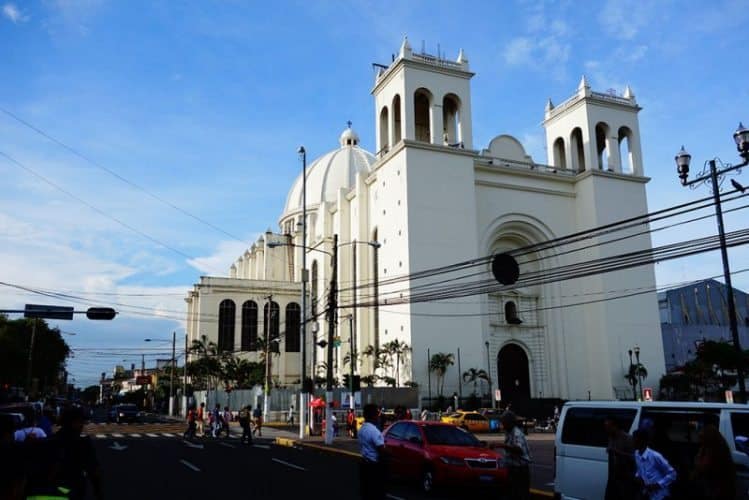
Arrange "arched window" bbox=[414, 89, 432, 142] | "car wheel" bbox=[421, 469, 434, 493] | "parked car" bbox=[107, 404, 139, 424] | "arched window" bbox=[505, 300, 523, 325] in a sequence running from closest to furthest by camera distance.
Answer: "car wheel" bbox=[421, 469, 434, 493], "parked car" bbox=[107, 404, 139, 424], "arched window" bbox=[505, 300, 523, 325], "arched window" bbox=[414, 89, 432, 142]

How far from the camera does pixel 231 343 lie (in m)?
63.7

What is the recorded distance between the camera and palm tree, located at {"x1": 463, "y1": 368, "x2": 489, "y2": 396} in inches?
1730

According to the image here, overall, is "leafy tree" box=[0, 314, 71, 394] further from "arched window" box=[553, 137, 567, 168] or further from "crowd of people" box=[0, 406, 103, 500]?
"crowd of people" box=[0, 406, 103, 500]

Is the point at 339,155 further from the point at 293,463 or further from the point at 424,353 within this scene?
the point at 293,463

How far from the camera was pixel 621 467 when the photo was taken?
8.33 meters

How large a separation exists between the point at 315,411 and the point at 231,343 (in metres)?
32.7

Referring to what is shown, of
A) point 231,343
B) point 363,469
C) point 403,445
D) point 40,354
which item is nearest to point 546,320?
point 231,343

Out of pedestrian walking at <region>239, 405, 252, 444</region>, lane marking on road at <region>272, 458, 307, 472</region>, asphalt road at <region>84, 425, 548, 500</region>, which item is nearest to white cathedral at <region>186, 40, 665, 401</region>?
pedestrian walking at <region>239, 405, 252, 444</region>

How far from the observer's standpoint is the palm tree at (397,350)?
43.3 meters

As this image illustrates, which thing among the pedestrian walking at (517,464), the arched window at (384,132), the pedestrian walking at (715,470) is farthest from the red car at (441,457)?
the arched window at (384,132)

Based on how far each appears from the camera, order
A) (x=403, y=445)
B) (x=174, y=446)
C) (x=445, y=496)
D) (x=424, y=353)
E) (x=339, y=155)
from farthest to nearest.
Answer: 1. (x=339, y=155)
2. (x=424, y=353)
3. (x=174, y=446)
4. (x=403, y=445)
5. (x=445, y=496)

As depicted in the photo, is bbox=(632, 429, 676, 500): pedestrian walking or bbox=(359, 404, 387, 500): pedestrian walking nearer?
bbox=(632, 429, 676, 500): pedestrian walking

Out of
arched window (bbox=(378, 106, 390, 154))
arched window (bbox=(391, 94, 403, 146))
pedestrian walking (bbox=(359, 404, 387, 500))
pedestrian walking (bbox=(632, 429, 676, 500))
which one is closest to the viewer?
pedestrian walking (bbox=(632, 429, 676, 500))

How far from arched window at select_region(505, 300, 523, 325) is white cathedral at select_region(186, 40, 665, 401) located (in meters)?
0.12
